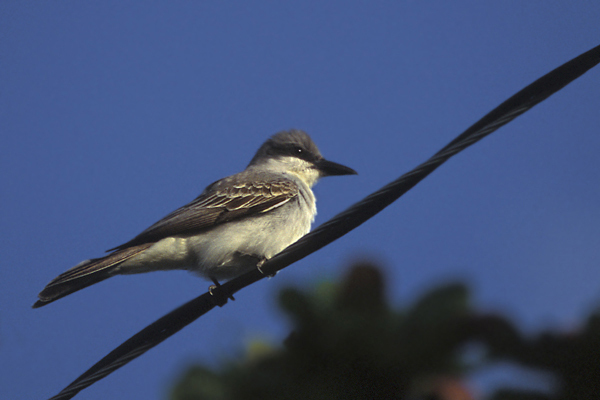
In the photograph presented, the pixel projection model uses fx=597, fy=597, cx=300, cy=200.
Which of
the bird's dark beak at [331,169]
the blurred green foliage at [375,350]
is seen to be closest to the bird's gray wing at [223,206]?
the bird's dark beak at [331,169]

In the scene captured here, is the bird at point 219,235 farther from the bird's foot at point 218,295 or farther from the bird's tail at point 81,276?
the bird's foot at point 218,295

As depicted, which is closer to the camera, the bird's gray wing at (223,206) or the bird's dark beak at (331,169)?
the bird's gray wing at (223,206)

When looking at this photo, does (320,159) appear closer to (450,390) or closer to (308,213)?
(308,213)

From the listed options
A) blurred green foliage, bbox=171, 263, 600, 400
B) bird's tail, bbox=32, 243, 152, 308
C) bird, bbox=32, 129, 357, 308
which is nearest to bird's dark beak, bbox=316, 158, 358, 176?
bird, bbox=32, 129, 357, 308

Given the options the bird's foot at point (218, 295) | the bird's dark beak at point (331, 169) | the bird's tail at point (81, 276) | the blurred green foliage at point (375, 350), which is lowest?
the blurred green foliage at point (375, 350)

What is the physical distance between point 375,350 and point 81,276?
9.22ft

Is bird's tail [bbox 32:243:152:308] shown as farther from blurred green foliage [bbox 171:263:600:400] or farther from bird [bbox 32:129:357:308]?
blurred green foliage [bbox 171:263:600:400]

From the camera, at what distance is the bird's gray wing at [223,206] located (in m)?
5.55

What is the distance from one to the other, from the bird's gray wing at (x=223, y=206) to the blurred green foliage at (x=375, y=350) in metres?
2.11

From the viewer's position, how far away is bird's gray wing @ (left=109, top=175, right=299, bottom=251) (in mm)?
5547

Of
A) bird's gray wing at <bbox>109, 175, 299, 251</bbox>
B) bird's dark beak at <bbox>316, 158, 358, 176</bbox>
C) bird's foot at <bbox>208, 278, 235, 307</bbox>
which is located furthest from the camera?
bird's dark beak at <bbox>316, 158, 358, 176</bbox>

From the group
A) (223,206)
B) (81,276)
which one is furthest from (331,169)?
(81,276)

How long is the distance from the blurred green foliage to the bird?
73.5 inches

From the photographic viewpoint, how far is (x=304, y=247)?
12.7 feet
